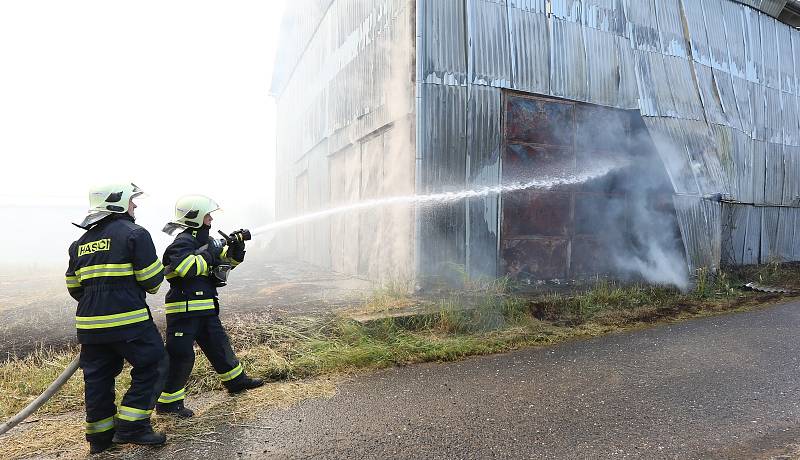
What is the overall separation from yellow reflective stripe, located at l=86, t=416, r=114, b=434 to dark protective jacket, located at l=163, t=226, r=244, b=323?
82 centimetres

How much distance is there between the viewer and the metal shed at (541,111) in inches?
294

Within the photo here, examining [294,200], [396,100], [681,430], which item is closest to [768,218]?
[396,100]

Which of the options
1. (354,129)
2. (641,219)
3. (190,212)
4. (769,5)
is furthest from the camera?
(769,5)

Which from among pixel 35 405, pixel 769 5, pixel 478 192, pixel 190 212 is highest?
pixel 769 5

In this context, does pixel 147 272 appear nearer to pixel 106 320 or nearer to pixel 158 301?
pixel 106 320

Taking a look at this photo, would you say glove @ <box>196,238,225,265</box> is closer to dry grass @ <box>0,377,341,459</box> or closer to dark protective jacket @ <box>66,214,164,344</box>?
dark protective jacket @ <box>66,214,164,344</box>

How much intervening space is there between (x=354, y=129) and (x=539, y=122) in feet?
13.7

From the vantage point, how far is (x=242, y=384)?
3863 mm

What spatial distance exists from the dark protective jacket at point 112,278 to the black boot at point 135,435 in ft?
1.89

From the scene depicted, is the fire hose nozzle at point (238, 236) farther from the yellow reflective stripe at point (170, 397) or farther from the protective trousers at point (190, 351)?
the yellow reflective stripe at point (170, 397)

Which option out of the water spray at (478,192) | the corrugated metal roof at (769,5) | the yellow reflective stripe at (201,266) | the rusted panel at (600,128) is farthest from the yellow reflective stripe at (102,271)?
the corrugated metal roof at (769,5)

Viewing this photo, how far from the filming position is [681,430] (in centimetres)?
308

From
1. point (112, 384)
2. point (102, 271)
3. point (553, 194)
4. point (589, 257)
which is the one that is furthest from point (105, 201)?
point (589, 257)

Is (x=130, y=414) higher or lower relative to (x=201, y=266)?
lower
